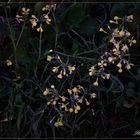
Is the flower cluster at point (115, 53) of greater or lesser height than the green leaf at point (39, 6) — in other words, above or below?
below

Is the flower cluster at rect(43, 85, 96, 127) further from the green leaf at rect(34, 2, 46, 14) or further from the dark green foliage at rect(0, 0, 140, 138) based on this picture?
the green leaf at rect(34, 2, 46, 14)

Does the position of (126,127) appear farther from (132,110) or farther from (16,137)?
(16,137)

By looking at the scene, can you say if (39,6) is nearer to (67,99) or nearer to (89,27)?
(89,27)

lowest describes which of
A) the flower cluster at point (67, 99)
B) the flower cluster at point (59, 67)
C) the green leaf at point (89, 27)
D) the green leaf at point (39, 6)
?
→ the flower cluster at point (67, 99)

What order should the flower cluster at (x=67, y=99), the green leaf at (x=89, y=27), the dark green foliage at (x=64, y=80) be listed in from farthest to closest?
1. the green leaf at (x=89, y=27)
2. the dark green foliage at (x=64, y=80)
3. the flower cluster at (x=67, y=99)

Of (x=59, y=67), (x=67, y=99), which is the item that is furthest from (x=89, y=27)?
(x=67, y=99)

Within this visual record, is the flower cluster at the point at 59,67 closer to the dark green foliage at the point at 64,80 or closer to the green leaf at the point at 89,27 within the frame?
the dark green foliage at the point at 64,80

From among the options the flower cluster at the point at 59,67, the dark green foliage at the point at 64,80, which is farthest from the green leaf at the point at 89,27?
the flower cluster at the point at 59,67

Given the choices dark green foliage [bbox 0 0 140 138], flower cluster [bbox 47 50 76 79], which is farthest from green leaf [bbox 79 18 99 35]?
flower cluster [bbox 47 50 76 79]
